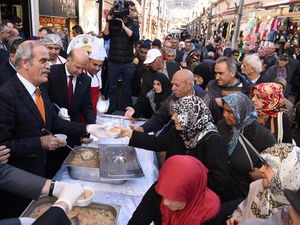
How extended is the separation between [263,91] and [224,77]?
659mm

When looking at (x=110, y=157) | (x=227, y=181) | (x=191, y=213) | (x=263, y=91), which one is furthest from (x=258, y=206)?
(x=263, y=91)

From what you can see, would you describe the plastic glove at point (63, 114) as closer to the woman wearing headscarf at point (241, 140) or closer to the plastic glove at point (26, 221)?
the plastic glove at point (26, 221)

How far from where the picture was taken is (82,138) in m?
2.97

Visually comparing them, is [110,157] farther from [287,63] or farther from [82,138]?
[287,63]

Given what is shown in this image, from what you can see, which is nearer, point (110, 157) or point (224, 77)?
point (110, 157)

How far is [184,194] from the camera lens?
154cm

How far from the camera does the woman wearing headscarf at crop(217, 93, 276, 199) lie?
2297 millimetres

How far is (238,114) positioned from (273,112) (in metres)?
0.87

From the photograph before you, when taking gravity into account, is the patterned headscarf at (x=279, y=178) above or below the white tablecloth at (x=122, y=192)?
above

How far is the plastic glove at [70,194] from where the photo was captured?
1545mm

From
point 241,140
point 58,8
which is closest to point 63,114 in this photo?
point 241,140

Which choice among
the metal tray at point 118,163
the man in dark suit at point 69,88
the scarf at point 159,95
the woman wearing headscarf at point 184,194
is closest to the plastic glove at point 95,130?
the metal tray at point 118,163

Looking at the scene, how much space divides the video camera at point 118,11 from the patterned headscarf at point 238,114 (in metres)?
3.19

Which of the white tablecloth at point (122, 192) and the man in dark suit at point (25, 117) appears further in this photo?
the man in dark suit at point (25, 117)
